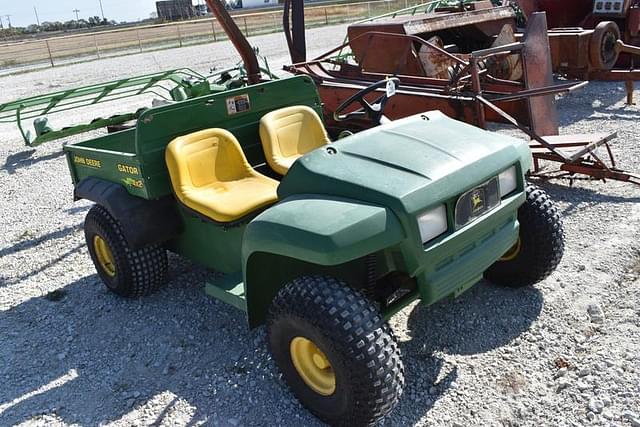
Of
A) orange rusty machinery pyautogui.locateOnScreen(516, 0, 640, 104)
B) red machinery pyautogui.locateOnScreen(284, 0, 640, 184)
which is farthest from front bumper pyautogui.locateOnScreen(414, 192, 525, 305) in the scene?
orange rusty machinery pyautogui.locateOnScreen(516, 0, 640, 104)

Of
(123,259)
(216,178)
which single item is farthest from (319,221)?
(123,259)

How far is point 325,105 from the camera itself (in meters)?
6.52

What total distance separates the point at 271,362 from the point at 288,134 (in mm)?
1396

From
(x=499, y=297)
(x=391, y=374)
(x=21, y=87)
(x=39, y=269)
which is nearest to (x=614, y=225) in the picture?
(x=499, y=297)

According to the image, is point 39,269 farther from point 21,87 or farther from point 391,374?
point 21,87

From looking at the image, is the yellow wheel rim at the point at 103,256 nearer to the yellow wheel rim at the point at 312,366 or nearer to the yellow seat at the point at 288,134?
the yellow seat at the point at 288,134

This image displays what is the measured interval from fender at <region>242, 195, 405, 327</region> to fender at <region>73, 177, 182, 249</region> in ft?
3.46

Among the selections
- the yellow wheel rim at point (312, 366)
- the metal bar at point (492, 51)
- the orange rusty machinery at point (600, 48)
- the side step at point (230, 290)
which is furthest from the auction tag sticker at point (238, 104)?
the orange rusty machinery at point (600, 48)

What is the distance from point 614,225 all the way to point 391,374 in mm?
2609

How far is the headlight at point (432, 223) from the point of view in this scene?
2361mm

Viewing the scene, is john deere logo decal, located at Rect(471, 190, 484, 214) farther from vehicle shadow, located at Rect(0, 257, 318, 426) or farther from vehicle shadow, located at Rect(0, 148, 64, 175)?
vehicle shadow, located at Rect(0, 148, 64, 175)

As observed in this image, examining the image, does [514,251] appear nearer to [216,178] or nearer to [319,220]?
[319,220]

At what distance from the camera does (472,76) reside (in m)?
5.11

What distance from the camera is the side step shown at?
2.98m
